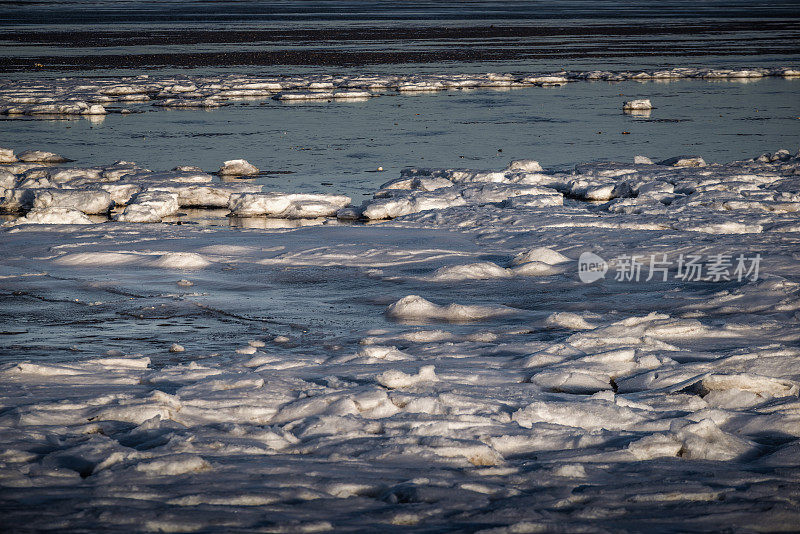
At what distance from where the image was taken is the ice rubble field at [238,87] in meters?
23.9

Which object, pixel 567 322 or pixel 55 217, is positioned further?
pixel 55 217

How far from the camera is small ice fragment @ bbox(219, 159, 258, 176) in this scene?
14.3 meters

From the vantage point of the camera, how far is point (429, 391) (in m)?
5.01

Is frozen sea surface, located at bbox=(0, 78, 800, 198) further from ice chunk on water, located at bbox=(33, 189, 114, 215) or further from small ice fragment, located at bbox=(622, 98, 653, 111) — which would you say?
ice chunk on water, located at bbox=(33, 189, 114, 215)

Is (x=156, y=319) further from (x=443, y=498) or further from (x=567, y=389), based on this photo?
(x=443, y=498)

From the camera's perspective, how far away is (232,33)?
53812mm

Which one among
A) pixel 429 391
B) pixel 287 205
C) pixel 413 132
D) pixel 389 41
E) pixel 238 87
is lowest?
pixel 287 205

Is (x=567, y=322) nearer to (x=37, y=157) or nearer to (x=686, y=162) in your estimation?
(x=686, y=162)

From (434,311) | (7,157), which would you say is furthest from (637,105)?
(434,311)

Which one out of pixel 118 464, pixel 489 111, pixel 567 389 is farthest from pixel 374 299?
pixel 489 111

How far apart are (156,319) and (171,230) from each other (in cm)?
374

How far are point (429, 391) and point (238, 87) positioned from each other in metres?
23.5

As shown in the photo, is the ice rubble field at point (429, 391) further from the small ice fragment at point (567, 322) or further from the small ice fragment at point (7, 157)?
the small ice fragment at point (7, 157)

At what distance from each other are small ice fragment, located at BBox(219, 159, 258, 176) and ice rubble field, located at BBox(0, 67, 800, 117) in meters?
9.13
